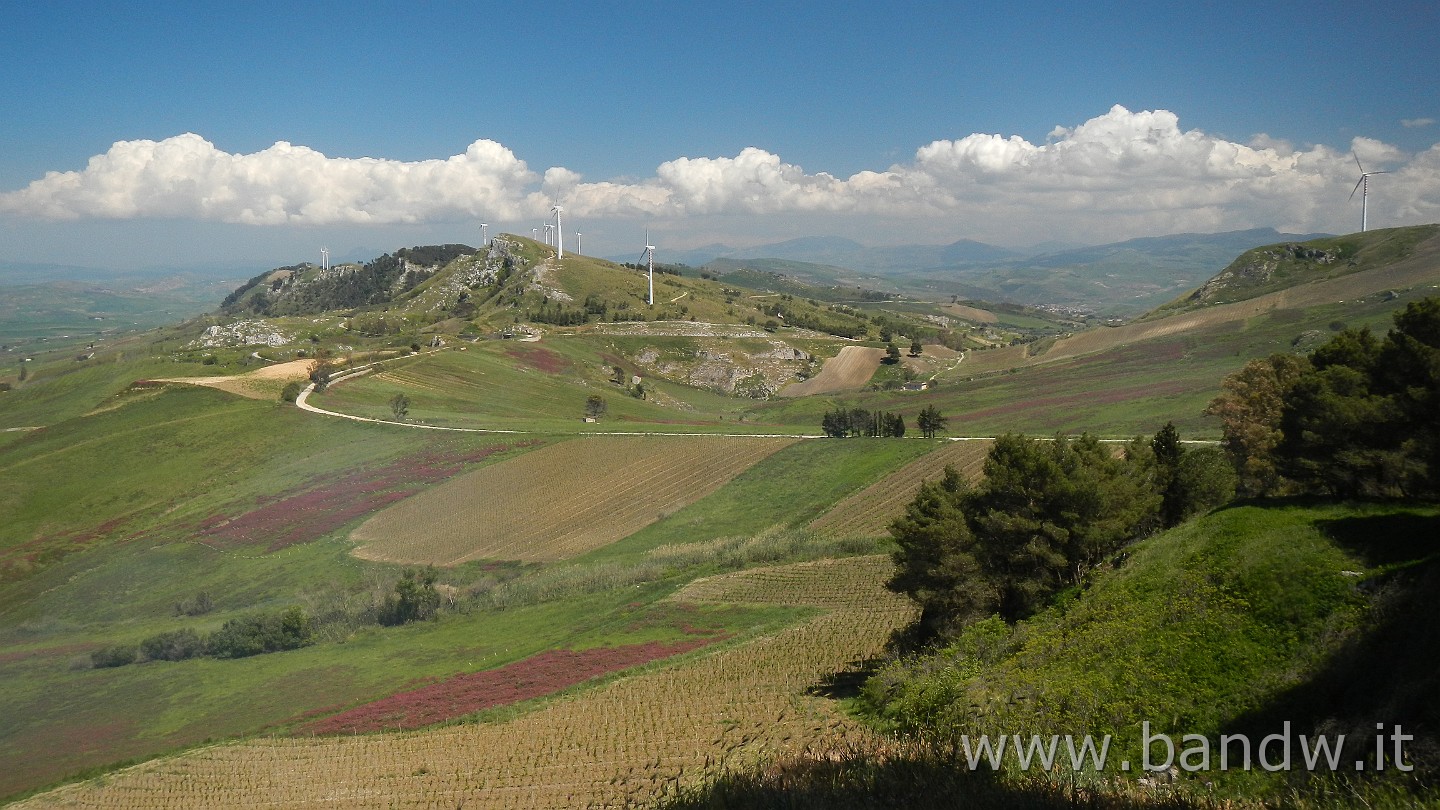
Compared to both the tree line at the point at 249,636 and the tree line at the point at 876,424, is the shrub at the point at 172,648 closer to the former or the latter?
the tree line at the point at 249,636

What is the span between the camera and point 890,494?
2389 inches

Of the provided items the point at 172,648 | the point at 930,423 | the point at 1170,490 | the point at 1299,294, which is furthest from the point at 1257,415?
the point at 1299,294

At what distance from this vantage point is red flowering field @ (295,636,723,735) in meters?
31.6

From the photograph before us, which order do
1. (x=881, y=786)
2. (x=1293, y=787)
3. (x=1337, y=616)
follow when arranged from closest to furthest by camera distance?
(x=881, y=786) < (x=1293, y=787) < (x=1337, y=616)

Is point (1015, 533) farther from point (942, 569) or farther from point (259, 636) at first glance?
point (259, 636)

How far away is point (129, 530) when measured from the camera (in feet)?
203

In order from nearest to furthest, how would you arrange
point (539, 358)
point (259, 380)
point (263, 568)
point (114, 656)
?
point (114, 656) → point (263, 568) → point (259, 380) → point (539, 358)

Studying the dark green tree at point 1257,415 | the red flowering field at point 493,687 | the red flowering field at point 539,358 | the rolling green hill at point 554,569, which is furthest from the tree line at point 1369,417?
the red flowering field at point 539,358

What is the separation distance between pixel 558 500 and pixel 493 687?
102 feet

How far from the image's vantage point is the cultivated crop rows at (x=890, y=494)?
184 ft

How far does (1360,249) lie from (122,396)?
712ft

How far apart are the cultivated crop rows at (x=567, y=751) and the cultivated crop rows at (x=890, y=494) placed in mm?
20722

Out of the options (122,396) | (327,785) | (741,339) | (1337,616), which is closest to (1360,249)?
(741,339)

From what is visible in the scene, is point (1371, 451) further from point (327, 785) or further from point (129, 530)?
point (129, 530)
